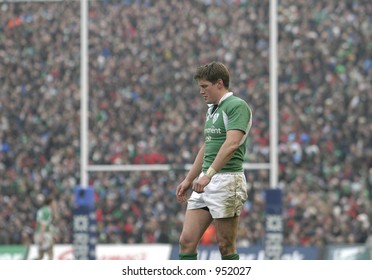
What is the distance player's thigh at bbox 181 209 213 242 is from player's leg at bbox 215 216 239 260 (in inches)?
5.1

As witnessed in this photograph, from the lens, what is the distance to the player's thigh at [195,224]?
9.72 metres

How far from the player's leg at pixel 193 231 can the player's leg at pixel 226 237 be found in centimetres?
14

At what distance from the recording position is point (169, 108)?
21688 mm

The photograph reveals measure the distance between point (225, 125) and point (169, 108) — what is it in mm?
12076

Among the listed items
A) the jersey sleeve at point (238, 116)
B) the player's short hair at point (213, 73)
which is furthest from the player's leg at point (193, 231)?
the player's short hair at point (213, 73)

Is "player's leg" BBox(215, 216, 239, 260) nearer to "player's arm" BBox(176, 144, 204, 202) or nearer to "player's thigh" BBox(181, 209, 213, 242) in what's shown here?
"player's thigh" BBox(181, 209, 213, 242)

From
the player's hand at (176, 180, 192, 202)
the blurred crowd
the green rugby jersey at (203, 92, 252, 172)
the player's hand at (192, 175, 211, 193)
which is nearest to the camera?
the player's hand at (192, 175, 211, 193)

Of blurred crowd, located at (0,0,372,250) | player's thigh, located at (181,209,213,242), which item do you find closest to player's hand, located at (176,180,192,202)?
player's thigh, located at (181,209,213,242)

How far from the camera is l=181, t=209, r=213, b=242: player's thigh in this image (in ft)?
31.9

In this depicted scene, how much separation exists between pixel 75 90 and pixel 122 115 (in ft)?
8.28

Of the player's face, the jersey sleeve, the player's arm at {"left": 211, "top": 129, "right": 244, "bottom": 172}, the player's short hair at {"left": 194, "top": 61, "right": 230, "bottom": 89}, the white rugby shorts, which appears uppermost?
the player's short hair at {"left": 194, "top": 61, "right": 230, "bottom": 89}

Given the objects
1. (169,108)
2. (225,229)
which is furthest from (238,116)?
(169,108)

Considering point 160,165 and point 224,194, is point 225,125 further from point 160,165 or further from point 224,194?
point 160,165

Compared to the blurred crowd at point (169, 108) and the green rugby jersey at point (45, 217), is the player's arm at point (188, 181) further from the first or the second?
the green rugby jersey at point (45, 217)
